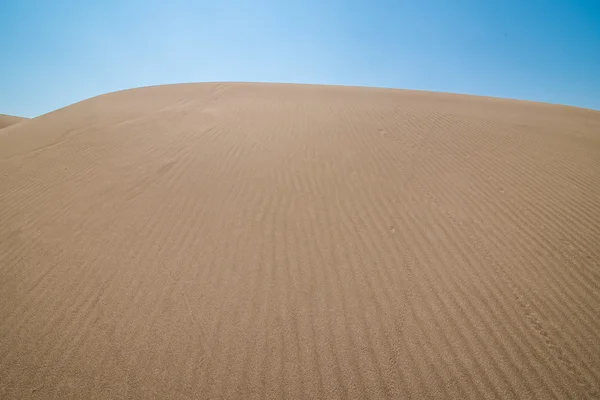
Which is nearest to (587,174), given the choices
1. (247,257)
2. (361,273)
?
(361,273)

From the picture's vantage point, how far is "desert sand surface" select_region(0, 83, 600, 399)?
2506 mm

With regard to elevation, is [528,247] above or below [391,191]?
below

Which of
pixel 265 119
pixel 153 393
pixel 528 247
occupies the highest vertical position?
pixel 265 119

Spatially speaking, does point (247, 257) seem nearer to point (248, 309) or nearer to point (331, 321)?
point (248, 309)

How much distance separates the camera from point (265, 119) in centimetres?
999

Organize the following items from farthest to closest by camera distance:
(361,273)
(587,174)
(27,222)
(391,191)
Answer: (587,174) → (391,191) → (27,222) → (361,273)

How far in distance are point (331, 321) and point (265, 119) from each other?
27.0 ft

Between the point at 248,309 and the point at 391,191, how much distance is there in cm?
346

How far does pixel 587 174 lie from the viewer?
20.2 ft

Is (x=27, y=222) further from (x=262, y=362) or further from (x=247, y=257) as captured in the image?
(x=262, y=362)

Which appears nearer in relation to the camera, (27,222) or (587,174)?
(27,222)

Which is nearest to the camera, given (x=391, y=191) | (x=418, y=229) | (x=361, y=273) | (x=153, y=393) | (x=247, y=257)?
(x=153, y=393)

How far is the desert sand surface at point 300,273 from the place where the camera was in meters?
2.51

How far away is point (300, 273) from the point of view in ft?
11.6
